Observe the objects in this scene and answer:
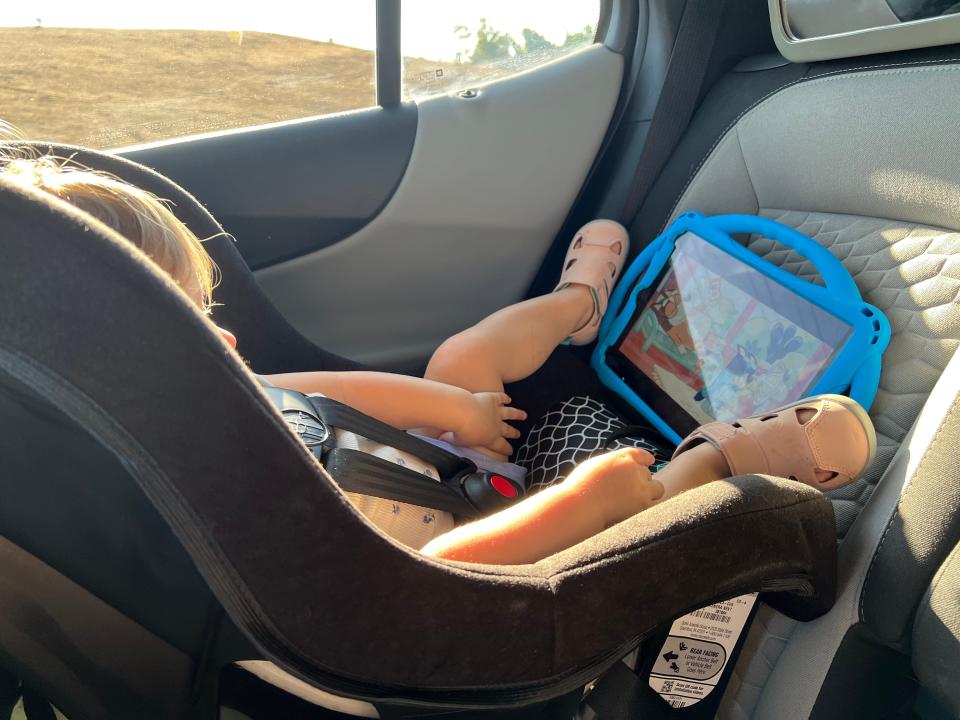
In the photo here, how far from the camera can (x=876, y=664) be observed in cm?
84

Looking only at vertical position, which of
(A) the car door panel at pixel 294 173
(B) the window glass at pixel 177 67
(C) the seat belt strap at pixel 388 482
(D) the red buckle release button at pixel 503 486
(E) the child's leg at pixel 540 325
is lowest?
(D) the red buckle release button at pixel 503 486

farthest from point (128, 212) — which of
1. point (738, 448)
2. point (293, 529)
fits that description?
point (738, 448)

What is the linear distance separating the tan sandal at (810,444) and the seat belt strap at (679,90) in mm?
A: 613

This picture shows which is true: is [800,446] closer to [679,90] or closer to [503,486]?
[503,486]

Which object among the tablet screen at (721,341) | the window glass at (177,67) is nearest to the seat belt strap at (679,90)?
the tablet screen at (721,341)

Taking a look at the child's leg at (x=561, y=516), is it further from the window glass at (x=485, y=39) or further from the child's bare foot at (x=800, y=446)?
the window glass at (x=485, y=39)

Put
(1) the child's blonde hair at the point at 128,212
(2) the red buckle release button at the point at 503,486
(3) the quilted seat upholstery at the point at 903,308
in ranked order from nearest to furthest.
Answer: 1. (1) the child's blonde hair at the point at 128,212
2. (3) the quilted seat upholstery at the point at 903,308
3. (2) the red buckle release button at the point at 503,486

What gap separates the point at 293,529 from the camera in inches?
18.6

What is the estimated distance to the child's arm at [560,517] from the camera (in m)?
0.71

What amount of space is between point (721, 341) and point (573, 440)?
0.28 m

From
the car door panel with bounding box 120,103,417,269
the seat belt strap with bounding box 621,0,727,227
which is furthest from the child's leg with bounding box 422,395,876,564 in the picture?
the car door panel with bounding box 120,103,417,269

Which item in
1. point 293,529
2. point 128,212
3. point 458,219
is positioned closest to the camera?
point 293,529

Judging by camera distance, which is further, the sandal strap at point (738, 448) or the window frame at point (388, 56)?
the window frame at point (388, 56)

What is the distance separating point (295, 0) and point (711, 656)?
3.77ft
